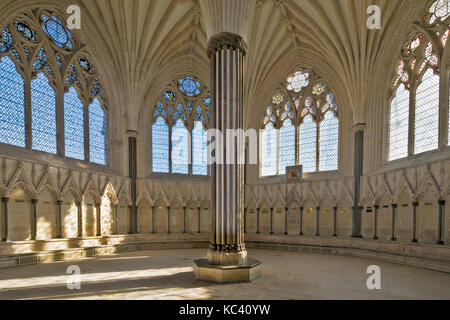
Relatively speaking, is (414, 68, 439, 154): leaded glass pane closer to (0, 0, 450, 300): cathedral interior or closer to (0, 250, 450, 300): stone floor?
(0, 0, 450, 300): cathedral interior

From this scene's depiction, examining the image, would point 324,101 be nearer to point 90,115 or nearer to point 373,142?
point 373,142

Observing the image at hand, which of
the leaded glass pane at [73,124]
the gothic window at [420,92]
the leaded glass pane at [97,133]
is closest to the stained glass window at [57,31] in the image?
the leaded glass pane at [73,124]

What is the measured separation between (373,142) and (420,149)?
2.71 m

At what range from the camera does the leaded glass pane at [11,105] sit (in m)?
11.7

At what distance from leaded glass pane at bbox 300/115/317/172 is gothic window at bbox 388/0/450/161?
4.37 meters

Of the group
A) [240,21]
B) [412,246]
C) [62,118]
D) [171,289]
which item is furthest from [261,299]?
[62,118]

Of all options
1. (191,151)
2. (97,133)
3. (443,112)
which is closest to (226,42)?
(443,112)

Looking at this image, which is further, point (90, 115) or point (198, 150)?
point (198, 150)

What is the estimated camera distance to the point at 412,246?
39.4 feet

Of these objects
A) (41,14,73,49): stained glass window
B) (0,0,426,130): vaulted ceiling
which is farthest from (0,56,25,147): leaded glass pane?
(0,0,426,130): vaulted ceiling

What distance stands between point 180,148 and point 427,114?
1405 cm

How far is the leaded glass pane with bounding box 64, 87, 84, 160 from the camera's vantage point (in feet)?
47.2

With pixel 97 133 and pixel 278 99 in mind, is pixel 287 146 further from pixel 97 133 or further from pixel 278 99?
pixel 97 133

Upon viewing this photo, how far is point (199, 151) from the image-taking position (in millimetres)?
19250
